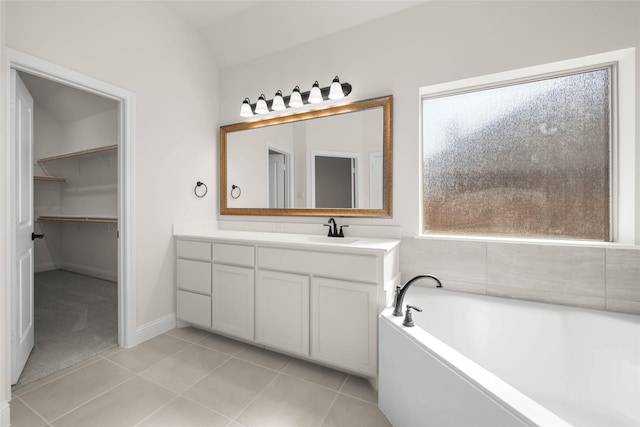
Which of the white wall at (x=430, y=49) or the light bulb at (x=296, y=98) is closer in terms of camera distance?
the white wall at (x=430, y=49)

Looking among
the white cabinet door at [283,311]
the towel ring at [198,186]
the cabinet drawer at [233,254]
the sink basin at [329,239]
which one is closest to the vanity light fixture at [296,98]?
the towel ring at [198,186]

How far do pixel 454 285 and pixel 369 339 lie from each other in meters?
0.75

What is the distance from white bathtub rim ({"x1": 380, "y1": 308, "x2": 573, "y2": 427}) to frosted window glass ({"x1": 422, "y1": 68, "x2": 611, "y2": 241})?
114 centimetres

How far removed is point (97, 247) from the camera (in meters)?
4.17

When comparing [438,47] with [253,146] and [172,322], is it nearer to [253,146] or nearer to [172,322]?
[253,146]

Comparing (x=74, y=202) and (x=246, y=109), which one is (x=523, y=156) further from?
(x=74, y=202)

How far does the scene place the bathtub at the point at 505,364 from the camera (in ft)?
3.26

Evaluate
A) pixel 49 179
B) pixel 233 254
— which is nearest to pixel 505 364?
pixel 233 254

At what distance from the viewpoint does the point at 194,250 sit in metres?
2.41

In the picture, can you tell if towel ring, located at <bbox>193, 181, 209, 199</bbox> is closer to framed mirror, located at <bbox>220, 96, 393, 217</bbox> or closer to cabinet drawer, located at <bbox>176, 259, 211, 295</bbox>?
framed mirror, located at <bbox>220, 96, 393, 217</bbox>

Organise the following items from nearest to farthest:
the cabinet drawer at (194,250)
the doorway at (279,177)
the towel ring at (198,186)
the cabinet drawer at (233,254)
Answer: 1. the cabinet drawer at (233,254)
2. the cabinet drawer at (194,250)
3. the doorway at (279,177)
4. the towel ring at (198,186)

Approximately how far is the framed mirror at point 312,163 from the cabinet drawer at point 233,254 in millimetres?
598

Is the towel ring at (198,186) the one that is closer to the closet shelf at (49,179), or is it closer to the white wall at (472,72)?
the white wall at (472,72)

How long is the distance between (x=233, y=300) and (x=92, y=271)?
3404mm
